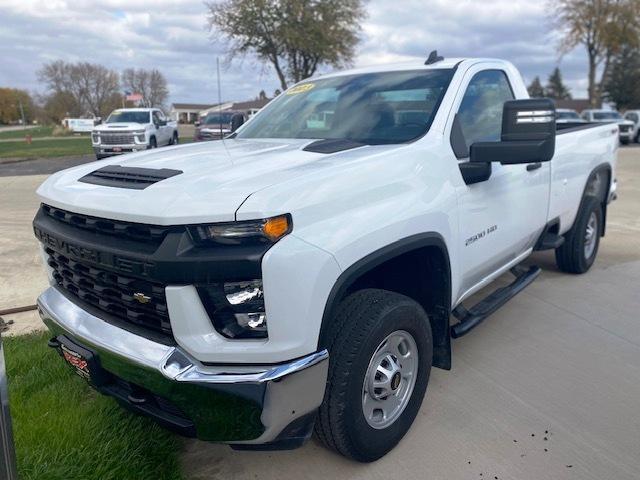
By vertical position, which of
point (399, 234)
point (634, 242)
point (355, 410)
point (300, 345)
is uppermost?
point (399, 234)

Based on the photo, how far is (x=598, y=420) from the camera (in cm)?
302

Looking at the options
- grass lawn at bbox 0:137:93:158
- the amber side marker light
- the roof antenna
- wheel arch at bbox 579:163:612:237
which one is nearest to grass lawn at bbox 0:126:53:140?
grass lawn at bbox 0:137:93:158

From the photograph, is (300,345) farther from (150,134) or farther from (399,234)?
(150,134)

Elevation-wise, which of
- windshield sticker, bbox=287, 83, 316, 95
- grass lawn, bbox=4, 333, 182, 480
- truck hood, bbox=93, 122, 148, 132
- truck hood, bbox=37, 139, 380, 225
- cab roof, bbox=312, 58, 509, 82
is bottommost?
grass lawn, bbox=4, 333, 182, 480

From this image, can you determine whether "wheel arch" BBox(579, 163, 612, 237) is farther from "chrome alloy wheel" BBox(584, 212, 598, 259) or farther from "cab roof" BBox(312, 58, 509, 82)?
"cab roof" BBox(312, 58, 509, 82)

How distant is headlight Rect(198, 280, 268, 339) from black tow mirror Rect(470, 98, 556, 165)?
1581 mm

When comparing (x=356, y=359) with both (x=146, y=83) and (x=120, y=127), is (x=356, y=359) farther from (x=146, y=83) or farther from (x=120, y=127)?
(x=146, y=83)

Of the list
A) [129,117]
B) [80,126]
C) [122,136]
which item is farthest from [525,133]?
[80,126]

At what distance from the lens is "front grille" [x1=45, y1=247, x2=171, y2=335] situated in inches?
84.1

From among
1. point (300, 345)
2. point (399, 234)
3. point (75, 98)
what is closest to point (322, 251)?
point (300, 345)

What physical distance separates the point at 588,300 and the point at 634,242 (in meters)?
2.57

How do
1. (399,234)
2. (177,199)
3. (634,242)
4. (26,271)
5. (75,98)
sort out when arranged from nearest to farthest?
(177,199), (399,234), (26,271), (634,242), (75,98)

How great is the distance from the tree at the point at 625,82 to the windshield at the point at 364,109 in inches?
2273

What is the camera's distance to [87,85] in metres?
76.8
